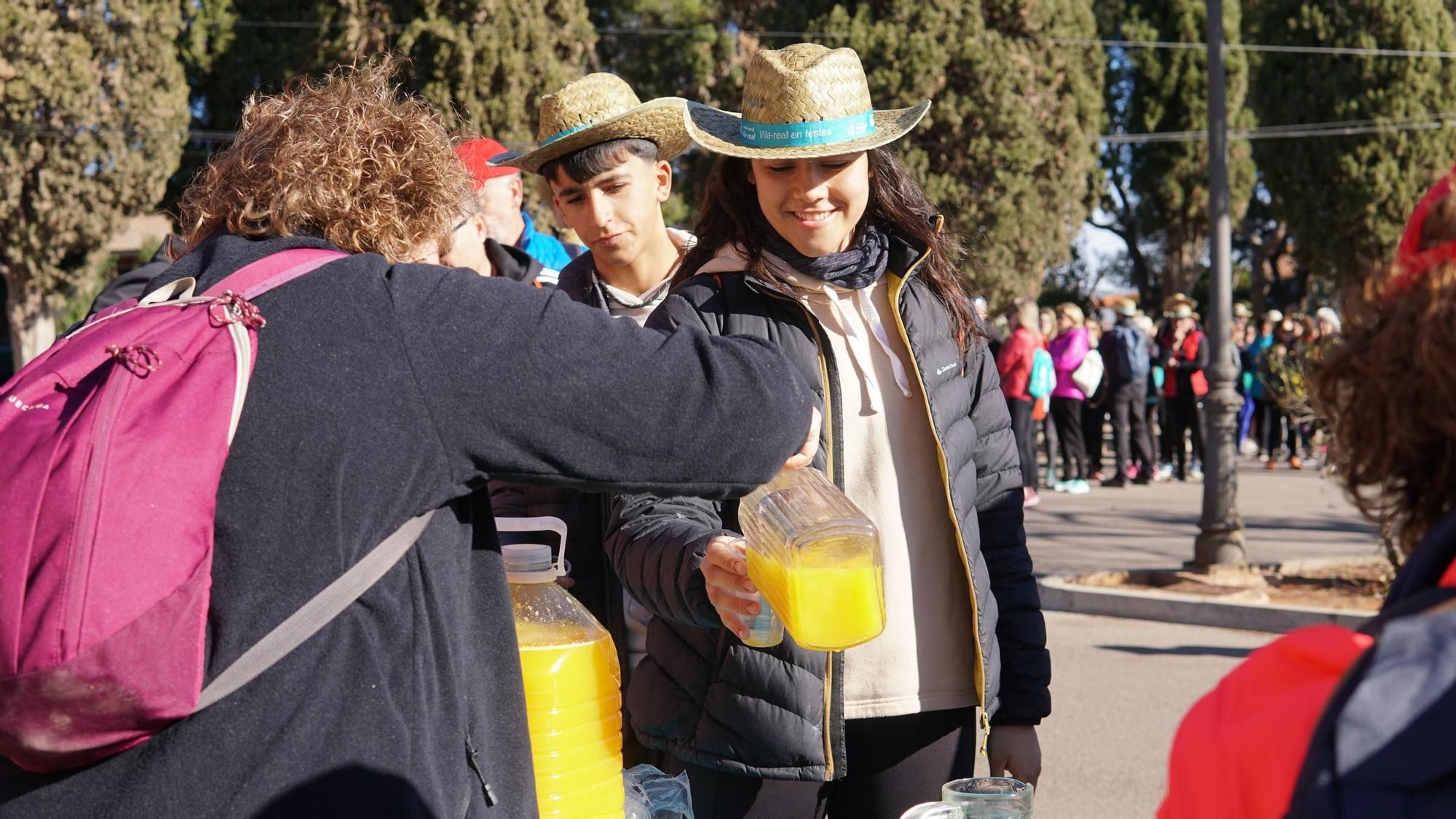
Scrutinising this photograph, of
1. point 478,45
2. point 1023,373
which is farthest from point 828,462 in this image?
point 478,45

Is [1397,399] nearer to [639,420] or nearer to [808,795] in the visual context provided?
[639,420]

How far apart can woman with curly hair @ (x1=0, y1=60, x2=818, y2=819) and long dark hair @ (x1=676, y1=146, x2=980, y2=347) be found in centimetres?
107

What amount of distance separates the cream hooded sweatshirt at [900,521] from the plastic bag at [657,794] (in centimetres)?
36

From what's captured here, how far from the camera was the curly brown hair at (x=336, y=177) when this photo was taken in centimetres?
190

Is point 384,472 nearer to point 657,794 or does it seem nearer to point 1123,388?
point 657,794

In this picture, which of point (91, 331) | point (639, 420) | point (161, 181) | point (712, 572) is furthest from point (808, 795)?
point (161, 181)

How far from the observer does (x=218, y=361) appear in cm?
167

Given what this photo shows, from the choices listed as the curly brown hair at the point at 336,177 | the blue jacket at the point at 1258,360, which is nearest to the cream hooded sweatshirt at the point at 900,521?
the curly brown hair at the point at 336,177

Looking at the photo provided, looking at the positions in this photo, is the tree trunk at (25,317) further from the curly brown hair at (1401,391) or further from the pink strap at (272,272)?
the curly brown hair at (1401,391)

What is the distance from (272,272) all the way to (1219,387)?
28.6ft

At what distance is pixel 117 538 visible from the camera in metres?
1.57

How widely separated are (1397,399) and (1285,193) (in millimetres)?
30060

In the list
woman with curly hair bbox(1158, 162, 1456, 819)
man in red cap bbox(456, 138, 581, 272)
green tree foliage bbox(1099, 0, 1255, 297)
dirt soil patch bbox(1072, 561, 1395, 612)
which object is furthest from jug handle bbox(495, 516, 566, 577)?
green tree foliage bbox(1099, 0, 1255, 297)

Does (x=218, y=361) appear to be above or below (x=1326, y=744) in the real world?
above
